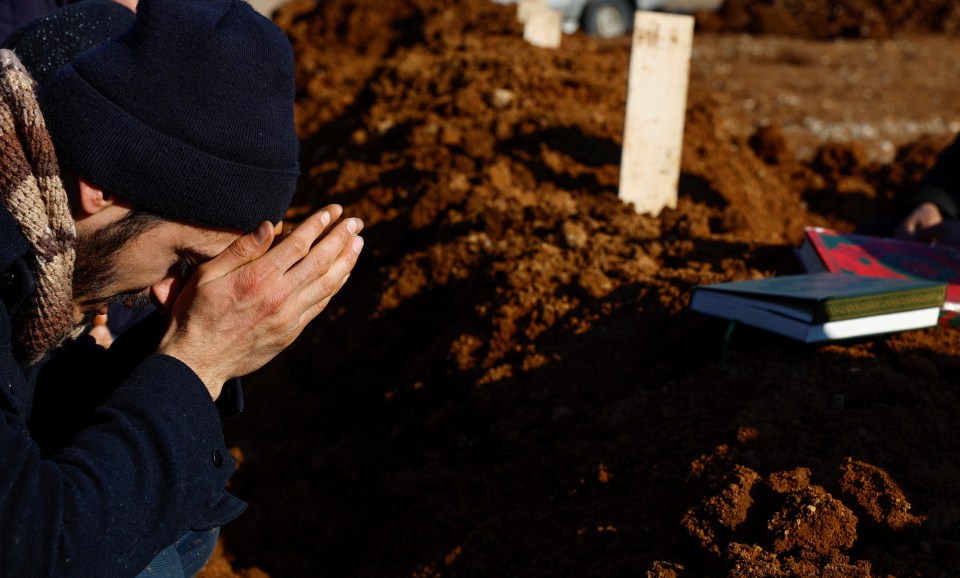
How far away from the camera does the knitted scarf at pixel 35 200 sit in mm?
1719

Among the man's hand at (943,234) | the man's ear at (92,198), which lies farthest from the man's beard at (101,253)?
the man's hand at (943,234)

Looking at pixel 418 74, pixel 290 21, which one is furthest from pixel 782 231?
pixel 290 21

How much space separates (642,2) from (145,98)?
13679 millimetres

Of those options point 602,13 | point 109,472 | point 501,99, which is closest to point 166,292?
point 109,472

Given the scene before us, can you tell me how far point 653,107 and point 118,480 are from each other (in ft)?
12.3

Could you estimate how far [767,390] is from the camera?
2.74 meters

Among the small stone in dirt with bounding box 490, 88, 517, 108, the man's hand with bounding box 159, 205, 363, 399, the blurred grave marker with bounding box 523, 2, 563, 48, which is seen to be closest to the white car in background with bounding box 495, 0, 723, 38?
the blurred grave marker with bounding box 523, 2, 563, 48

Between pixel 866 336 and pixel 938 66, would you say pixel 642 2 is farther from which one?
pixel 866 336

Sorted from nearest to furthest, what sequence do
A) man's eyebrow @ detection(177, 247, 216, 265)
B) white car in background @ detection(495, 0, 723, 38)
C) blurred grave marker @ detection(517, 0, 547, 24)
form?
man's eyebrow @ detection(177, 247, 216, 265) < blurred grave marker @ detection(517, 0, 547, 24) < white car in background @ detection(495, 0, 723, 38)

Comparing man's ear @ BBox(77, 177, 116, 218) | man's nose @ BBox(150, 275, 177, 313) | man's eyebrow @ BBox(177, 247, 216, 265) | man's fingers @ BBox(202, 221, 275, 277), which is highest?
man's ear @ BBox(77, 177, 116, 218)

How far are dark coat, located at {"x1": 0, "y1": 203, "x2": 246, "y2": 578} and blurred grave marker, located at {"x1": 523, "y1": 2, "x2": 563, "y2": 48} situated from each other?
6941mm

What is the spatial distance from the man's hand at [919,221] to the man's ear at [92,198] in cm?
312

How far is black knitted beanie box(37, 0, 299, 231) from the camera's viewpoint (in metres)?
1.85

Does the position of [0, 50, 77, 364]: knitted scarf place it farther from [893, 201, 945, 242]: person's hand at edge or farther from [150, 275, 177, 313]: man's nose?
[893, 201, 945, 242]: person's hand at edge
